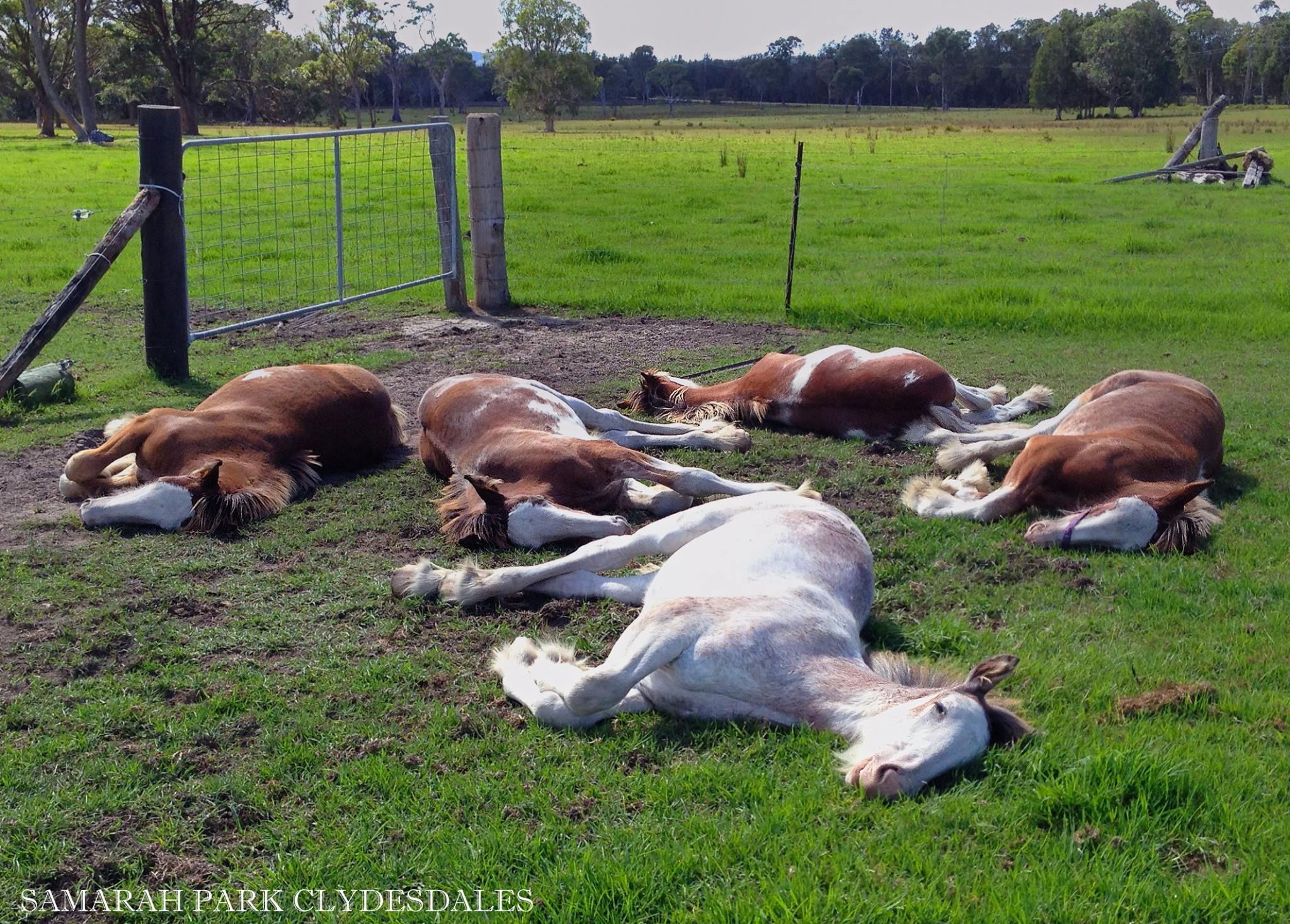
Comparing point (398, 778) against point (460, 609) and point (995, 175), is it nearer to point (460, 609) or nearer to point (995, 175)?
point (460, 609)

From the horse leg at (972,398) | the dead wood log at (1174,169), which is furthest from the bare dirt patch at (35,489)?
the dead wood log at (1174,169)

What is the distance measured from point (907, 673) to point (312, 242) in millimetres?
12325

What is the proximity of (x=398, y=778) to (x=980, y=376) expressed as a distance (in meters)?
6.69

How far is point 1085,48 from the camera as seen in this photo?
259ft

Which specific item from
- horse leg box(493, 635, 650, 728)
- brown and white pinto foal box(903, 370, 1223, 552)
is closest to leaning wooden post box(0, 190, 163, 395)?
horse leg box(493, 635, 650, 728)

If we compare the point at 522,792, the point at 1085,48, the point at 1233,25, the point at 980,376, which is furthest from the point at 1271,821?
the point at 1233,25

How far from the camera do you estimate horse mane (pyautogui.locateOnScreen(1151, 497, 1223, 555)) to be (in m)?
5.14

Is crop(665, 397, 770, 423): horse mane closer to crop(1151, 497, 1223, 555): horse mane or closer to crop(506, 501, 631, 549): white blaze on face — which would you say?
crop(506, 501, 631, 549): white blaze on face

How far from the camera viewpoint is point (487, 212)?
38.6 feet

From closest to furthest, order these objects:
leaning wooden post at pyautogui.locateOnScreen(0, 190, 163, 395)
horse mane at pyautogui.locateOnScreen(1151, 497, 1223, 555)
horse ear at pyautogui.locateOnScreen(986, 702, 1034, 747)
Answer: horse ear at pyautogui.locateOnScreen(986, 702, 1034, 747), horse mane at pyautogui.locateOnScreen(1151, 497, 1223, 555), leaning wooden post at pyautogui.locateOnScreen(0, 190, 163, 395)

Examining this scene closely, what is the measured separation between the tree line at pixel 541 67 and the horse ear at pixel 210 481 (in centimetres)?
3884

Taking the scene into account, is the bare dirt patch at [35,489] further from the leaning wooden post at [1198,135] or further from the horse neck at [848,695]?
the leaning wooden post at [1198,135]

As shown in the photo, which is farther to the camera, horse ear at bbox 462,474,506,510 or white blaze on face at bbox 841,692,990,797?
horse ear at bbox 462,474,506,510

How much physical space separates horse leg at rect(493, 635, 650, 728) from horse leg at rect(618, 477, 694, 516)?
5.18 ft
